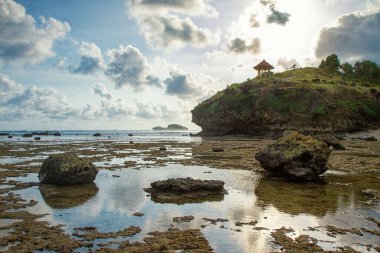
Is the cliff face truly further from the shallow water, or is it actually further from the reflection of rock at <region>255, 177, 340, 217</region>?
Result: the shallow water

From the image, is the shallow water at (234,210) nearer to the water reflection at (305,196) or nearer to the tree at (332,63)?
the water reflection at (305,196)

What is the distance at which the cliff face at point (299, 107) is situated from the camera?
7719 centimetres

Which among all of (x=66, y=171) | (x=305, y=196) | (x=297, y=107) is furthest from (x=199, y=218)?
(x=297, y=107)

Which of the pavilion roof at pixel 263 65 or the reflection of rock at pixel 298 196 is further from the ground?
the pavilion roof at pixel 263 65

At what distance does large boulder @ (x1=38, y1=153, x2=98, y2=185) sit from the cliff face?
64.4 m

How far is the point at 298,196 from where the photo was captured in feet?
55.0

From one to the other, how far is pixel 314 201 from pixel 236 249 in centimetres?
752

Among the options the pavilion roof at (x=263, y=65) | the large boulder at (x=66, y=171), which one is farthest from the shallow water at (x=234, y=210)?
the pavilion roof at (x=263, y=65)

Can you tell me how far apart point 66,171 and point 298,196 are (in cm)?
1316

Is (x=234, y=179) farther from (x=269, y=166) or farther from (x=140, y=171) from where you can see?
(x=140, y=171)

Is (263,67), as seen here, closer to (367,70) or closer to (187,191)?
(367,70)

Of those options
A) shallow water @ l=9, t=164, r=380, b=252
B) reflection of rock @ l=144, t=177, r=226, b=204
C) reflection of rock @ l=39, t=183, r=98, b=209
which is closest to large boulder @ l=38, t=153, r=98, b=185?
reflection of rock @ l=39, t=183, r=98, b=209

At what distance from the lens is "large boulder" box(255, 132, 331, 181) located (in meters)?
20.8

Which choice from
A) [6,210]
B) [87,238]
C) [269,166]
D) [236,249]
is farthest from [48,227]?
[269,166]
